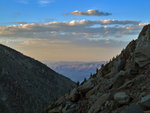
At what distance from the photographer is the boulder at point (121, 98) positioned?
46.2ft

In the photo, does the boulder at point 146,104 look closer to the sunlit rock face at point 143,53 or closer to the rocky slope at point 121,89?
the rocky slope at point 121,89

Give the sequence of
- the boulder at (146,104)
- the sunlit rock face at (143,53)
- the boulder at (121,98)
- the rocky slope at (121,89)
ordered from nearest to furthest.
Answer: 1. the boulder at (146,104)
2. the rocky slope at (121,89)
3. the boulder at (121,98)
4. the sunlit rock face at (143,53)

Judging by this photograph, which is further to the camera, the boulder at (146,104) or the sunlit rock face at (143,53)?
the sunlit rock face at (143,53)

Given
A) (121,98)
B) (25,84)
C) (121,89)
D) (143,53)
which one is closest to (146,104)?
(121,98)

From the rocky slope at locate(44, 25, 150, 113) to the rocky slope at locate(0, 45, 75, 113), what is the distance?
241ft

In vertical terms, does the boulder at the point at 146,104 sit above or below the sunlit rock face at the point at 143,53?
below

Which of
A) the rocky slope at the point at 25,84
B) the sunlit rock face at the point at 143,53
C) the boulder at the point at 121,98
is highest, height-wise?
the sunlit rock face at the point at 143,53

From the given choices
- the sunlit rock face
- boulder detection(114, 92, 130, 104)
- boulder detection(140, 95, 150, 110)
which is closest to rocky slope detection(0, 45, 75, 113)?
the sunlit rock face

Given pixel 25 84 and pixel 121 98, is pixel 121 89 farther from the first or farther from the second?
pixel 25 84

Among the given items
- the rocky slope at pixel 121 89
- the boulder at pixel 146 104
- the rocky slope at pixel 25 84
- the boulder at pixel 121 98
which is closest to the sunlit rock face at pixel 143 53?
the rocky slope at pixel 121 89

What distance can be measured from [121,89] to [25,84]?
9525cm

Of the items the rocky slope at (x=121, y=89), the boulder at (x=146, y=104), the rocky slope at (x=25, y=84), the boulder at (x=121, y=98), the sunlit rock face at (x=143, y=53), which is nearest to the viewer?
the boulder at (x=146, y=104)

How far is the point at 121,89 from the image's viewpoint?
1589 cm

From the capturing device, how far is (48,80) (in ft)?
402
